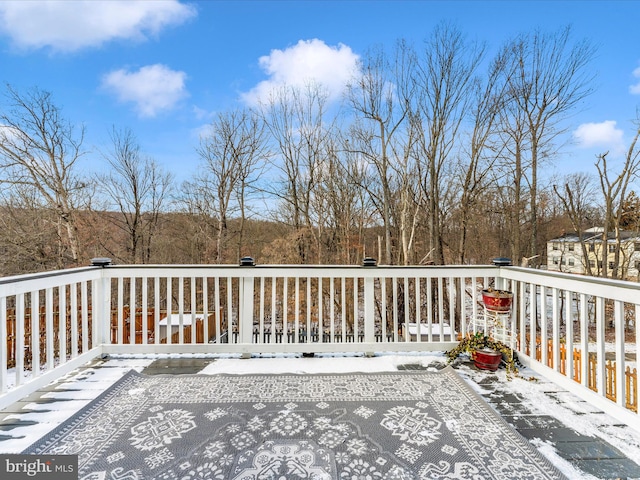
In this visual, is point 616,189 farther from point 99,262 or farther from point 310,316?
point 99,262

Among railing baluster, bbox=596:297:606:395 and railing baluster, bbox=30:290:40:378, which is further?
railing baluster, bbox=30:290:40:378

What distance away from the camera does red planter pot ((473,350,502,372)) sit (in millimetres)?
2615

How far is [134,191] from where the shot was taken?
11672mm

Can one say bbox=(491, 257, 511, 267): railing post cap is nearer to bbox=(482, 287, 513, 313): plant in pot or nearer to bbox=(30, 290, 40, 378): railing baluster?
bbox=(482, 287, 513, 313): plant in pot

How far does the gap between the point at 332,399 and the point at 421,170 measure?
821cm

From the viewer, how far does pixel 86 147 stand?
1009 centimetres

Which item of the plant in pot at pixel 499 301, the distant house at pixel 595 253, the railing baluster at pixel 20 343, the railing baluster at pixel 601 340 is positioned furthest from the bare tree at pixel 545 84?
the railing baluster at pixel 20 343

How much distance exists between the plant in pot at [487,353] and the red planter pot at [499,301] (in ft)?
0.92

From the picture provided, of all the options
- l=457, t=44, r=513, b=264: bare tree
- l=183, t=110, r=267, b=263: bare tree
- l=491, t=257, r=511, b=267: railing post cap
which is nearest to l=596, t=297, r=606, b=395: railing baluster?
l=491, t=257, r=511, b=267: railing post cap

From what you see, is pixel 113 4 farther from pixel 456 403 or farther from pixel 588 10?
pixel 588 10

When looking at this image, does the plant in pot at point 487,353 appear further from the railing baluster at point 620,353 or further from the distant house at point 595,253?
the distant house at point 595,253

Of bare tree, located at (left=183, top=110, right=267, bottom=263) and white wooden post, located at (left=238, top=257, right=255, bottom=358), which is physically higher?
bare tree, located at (left=183, top=110, right=267, bottom=263)

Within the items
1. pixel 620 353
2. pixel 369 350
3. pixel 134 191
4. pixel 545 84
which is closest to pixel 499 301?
pixel 620 353

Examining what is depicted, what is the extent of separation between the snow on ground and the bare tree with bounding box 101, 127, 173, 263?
9.91m
